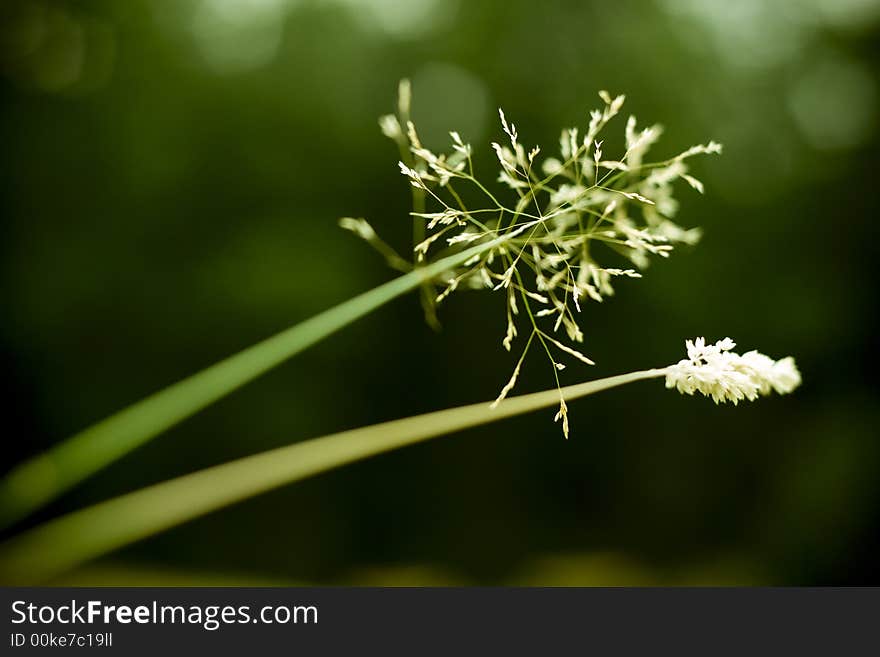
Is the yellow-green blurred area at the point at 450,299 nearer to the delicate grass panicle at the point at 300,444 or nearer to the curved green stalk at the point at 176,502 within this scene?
the delicate grass panicle at the point at 300,444

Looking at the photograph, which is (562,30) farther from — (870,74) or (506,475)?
(506,475)

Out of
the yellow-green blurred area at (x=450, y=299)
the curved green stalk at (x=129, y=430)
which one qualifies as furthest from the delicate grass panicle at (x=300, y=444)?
the yellow-green blurred area at (x=450, y=299)

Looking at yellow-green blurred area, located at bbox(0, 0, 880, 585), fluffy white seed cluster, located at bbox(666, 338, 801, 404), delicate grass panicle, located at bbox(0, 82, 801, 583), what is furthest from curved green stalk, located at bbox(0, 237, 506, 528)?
yellow-green blurred area, located at bbox(0, 0, 880, 585)

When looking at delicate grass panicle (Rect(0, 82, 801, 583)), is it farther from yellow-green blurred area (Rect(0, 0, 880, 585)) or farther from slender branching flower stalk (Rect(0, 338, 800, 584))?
yellow-green blurred area (Rect(0, 0, 880, 585))

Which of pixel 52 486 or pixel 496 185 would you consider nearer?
pixel 52 486

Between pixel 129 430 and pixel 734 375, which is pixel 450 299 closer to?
pixel 734 375

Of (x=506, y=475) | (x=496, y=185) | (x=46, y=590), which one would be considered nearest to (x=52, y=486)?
(x=46, y=590)

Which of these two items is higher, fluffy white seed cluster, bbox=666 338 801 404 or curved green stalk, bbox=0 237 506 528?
fluffy white seed cluster, bbox=666 338 801 404
